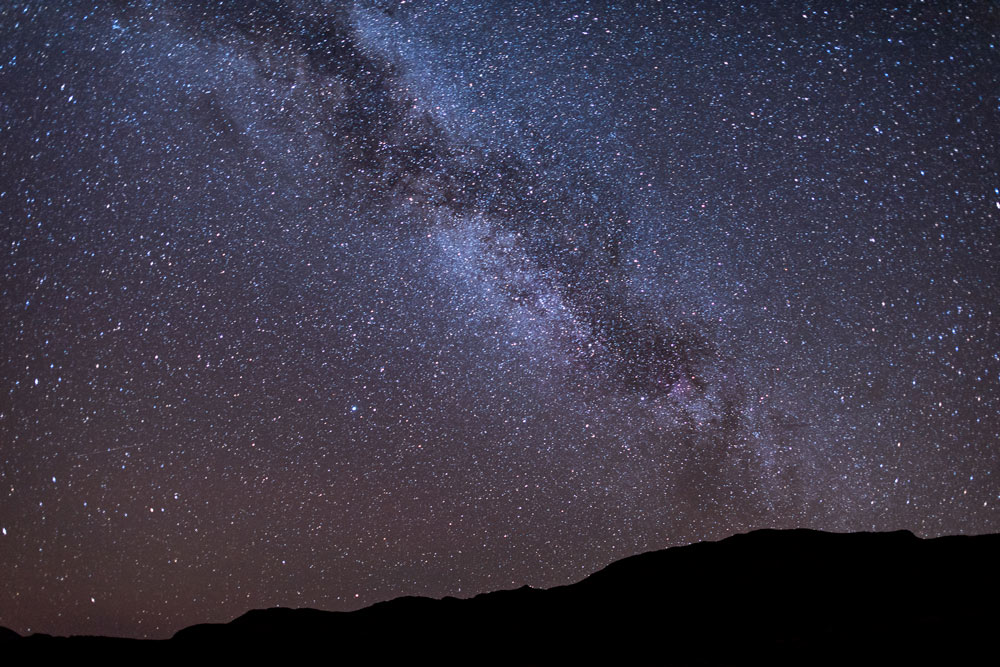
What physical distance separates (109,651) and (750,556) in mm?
10884

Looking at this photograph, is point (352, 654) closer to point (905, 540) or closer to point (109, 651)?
point (109, 651)

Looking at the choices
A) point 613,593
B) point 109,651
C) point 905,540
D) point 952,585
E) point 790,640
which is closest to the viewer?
point 790,640

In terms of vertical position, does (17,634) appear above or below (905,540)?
below

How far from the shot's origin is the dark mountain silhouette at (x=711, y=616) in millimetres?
5953

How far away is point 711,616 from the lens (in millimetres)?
8523

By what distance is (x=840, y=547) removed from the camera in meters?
9.41

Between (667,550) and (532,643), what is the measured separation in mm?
3802

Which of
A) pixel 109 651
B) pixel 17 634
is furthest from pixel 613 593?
pixel 17 634

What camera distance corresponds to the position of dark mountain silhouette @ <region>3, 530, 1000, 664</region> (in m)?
5.95

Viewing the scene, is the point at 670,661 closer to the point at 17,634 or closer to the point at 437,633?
the point at 437,633

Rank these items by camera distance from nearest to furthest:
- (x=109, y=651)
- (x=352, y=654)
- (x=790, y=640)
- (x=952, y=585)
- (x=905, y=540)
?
1. (x=790, y=640)
2. (x=952, y=585)
3. (x=905, y=540)
4. (x=352, y=654)
5. (x=109, y=651)

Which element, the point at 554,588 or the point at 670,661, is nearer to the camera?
the point at 670,661

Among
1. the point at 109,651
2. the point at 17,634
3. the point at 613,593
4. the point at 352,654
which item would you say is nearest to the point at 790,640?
the point at 613,593

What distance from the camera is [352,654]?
9.84 meters
